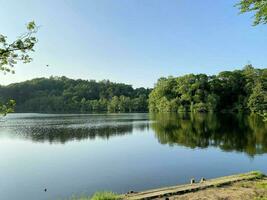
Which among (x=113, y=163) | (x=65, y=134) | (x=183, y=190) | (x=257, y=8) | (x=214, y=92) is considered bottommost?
(x=113, y=163)

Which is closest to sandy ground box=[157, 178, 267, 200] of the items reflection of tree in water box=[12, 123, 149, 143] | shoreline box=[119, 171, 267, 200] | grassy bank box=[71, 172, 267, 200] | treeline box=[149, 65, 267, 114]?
grassy bank box=[71, 172, 267, 200]

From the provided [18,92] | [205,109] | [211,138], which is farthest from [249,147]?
[18,92]

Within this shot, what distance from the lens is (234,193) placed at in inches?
299

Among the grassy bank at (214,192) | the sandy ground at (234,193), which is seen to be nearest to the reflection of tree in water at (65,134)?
the grassy bank at (214,192)

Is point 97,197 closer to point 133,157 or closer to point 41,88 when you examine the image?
point 133,157

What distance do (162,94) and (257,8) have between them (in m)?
83.5

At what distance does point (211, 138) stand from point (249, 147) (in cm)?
547

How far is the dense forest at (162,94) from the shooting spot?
78.3m

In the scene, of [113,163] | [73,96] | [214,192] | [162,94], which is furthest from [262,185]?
[73,96]

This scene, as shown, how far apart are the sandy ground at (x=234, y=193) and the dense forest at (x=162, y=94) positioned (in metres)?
37.9

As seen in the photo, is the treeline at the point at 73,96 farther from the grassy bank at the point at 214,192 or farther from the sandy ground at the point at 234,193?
the sandy ground at the point at 234,193

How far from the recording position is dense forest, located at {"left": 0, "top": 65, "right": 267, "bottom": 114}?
78312mm

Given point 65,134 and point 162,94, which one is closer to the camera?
point 65,134

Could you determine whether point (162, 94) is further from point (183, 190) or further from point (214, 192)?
point (214, 192)
